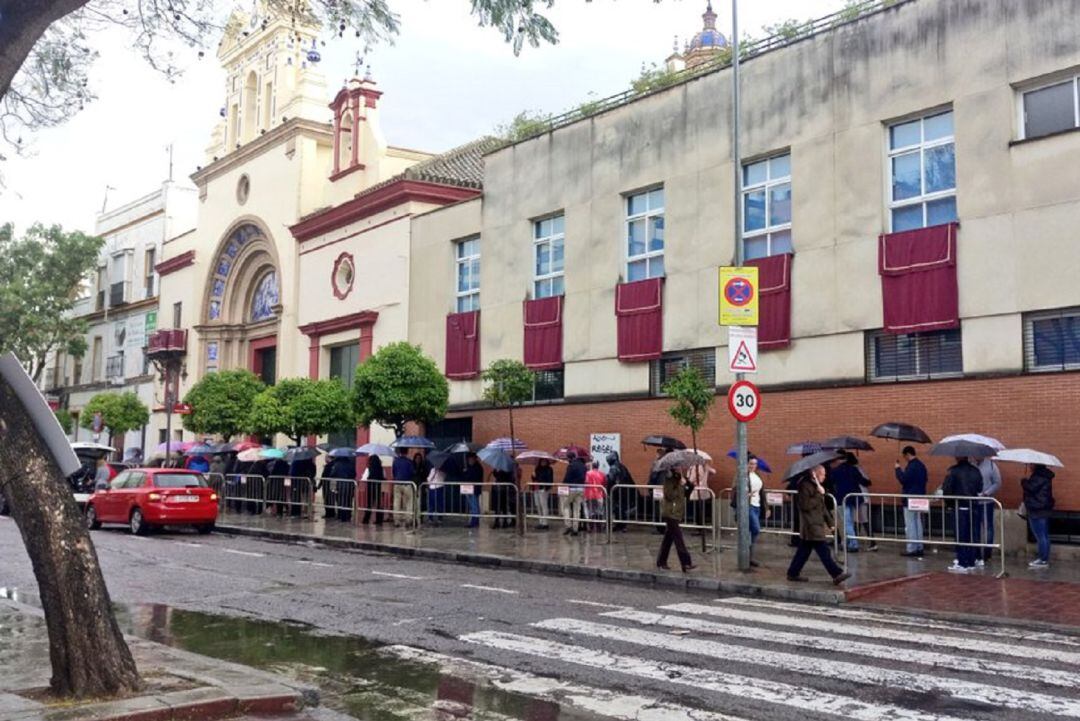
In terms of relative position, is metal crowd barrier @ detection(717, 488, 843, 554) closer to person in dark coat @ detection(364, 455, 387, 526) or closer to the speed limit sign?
the speed limit sign

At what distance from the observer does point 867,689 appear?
7188 millimetres

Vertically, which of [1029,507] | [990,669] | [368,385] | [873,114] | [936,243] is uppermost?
[873,114]

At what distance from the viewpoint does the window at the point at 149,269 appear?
45.4 meters

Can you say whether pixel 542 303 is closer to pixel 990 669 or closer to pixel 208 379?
pixel 208 379

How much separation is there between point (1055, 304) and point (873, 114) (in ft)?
15.7

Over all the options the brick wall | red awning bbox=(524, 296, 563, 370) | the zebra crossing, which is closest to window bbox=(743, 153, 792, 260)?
the brick wall

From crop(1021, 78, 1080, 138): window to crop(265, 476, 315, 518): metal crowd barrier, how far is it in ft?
55.4

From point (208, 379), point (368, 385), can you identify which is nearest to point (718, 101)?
Answer: point (368, 385)

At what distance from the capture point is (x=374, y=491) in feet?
75.2

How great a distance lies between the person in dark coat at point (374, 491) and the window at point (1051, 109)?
14.6 meters

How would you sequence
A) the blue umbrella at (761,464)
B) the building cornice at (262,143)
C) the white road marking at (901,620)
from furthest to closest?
the building cornice at (262,143)
the blue umbrella at (761,464)
the white road marking at (901,620)

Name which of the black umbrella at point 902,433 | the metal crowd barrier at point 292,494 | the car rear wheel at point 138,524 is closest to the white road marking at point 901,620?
the black umbrella at point 902,433

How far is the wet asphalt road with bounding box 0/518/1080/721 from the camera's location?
686 cm

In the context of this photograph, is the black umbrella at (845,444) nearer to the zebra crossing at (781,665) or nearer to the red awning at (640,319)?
the red awning at (640,319)
